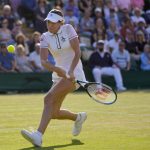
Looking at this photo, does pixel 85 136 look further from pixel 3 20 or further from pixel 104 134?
pixel 3 20

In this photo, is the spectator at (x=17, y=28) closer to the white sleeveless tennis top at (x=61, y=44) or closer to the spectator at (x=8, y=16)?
the spectator at (x=8, y=16)

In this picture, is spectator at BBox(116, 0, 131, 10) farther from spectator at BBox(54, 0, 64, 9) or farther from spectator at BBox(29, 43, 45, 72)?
spectator at BBox(29, 43, 45, 72)

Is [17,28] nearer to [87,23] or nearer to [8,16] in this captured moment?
[8,16]

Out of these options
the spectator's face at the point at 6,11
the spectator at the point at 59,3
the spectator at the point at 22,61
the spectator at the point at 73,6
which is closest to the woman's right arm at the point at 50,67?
the spectator at the point at 22,61

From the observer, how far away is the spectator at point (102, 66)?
19.8 meters

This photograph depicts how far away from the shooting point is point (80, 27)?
21.9 meters

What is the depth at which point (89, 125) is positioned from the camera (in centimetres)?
1084

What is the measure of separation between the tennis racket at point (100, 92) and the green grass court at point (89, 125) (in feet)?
1.83

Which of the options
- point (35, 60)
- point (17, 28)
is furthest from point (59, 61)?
point (17, 28)

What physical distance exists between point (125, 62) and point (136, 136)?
11.6 metres

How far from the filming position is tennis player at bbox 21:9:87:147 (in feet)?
29.1

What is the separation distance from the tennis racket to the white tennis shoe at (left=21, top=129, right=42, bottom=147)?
112 centimetres

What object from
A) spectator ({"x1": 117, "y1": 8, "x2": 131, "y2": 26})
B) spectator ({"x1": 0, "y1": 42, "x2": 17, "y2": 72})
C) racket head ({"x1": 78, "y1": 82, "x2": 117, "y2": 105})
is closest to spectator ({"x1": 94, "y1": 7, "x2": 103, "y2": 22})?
spectator ({"x1": 117, "y1": 8, "x2": 131, "y2": 26})

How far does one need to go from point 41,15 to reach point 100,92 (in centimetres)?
1227
